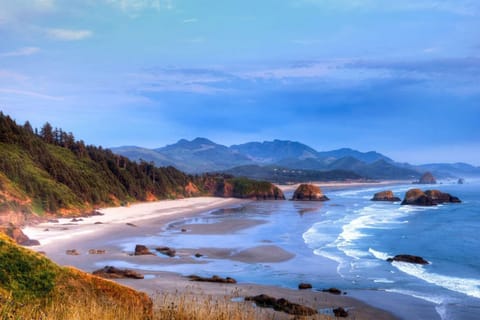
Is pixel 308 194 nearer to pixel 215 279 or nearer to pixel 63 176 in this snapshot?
pixel 63 176

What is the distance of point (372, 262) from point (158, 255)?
1356 centimetres

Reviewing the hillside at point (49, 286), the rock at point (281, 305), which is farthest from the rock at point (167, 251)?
the hillside at point (49, 286)

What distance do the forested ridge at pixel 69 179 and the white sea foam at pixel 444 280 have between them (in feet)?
107

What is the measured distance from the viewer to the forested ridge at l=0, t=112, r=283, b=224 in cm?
5272

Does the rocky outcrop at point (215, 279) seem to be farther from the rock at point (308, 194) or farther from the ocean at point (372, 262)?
the rock at point (308, 194)

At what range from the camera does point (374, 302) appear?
2016 centimetres

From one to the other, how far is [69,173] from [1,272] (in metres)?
57.0

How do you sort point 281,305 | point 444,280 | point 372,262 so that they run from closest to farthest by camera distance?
point 281,305 → point 444,280 → point 372,262

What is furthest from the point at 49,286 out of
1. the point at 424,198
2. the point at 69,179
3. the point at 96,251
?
the point at 424,198

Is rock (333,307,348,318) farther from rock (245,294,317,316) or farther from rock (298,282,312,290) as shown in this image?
rock (298,282,312,290)

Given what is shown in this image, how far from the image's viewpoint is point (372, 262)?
30.2 meters

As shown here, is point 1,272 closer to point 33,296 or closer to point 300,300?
point 33,296

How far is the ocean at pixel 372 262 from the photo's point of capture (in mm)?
21047

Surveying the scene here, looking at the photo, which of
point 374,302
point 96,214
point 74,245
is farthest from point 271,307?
point 96,214
